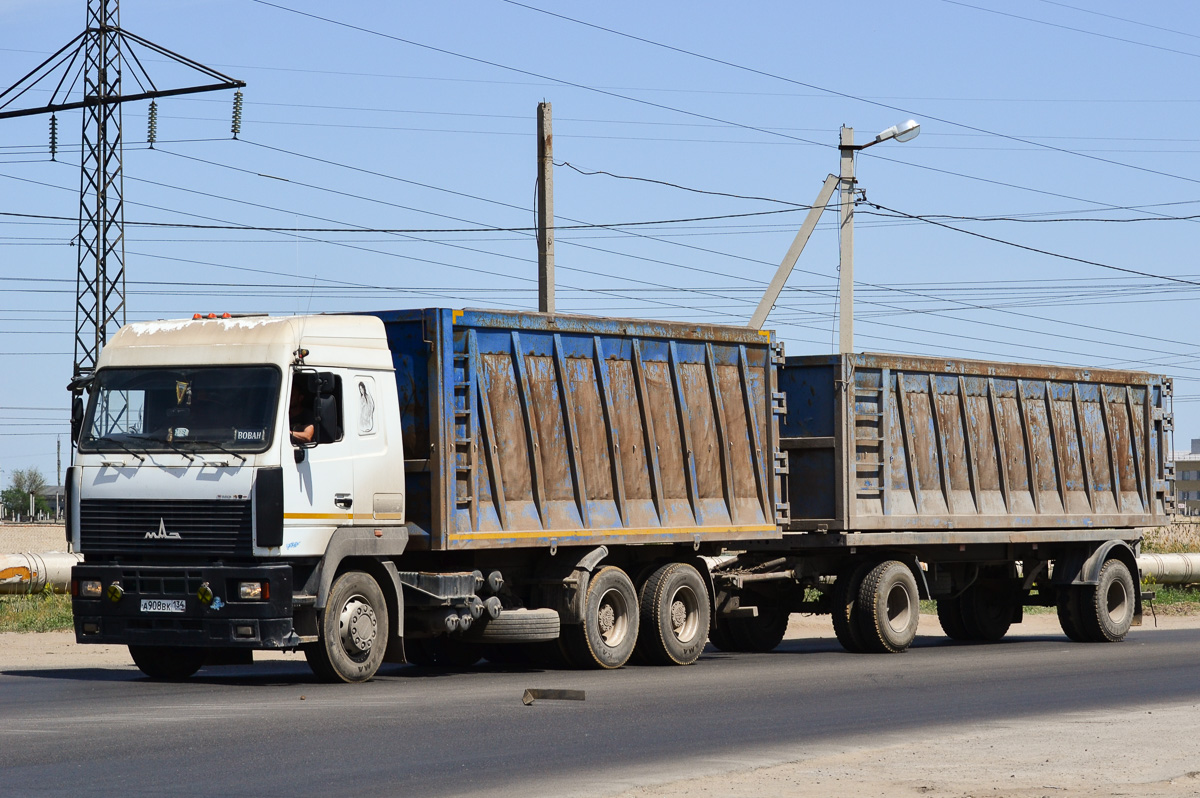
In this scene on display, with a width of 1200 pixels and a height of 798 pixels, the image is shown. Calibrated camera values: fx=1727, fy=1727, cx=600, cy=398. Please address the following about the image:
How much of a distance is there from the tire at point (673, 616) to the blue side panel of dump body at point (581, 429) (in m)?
0.43

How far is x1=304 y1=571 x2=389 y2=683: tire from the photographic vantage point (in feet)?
46.5

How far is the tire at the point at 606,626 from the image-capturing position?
1648cm

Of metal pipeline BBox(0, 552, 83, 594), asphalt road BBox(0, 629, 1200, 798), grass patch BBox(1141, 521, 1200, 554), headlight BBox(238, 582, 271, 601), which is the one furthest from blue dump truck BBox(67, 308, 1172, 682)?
grass patch BBox(1141, 521, 1200, 554)

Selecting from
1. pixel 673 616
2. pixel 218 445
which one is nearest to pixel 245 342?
pixel 218 445

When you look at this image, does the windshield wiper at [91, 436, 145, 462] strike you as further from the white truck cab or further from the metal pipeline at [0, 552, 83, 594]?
the metal pipeline at [0, 552, 83, 594]

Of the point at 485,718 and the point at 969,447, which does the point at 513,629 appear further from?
the point at 969,447

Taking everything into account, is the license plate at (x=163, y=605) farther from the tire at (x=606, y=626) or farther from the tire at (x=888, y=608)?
the tire at (x=888, y=608)

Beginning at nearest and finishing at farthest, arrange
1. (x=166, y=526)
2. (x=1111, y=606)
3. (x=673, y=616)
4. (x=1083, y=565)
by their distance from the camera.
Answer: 1. (x=166, y=526)
2. (x=673, y=616)
3. (x=1083, y=565)
4. (x=1111, y=606)

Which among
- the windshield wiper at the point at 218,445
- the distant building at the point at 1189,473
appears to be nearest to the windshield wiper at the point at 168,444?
the windshield wiper at the point at 218,445

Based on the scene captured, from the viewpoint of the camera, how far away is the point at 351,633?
566 inches

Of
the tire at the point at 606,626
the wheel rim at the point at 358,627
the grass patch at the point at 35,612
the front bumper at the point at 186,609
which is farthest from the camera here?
the grass patch at the point at 35,612

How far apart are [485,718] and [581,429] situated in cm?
495

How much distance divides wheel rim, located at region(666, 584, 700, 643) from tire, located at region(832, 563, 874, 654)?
2.47m

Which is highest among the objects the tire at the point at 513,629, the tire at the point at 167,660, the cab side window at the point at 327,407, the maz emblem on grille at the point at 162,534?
the cab side window at the point at 327,407
